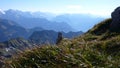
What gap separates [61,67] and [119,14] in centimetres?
2390

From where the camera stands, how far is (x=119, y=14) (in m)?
30.8

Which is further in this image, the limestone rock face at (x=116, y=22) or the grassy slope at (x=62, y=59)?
the limestone rock face at (x=116, y=22)

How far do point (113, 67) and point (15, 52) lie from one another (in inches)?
189

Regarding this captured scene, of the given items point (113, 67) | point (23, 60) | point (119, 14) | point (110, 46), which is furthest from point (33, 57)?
point (119, 14)

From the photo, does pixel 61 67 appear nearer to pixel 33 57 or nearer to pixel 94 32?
pixel 33 57

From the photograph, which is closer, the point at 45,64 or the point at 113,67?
the point at 113,67

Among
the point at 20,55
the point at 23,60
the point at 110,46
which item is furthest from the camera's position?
the point at 110,46

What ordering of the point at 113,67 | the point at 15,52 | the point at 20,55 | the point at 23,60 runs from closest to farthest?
1. the point at 113,67
2. the point at 23,60
3. the point at 20,55
4. the point at 15,52

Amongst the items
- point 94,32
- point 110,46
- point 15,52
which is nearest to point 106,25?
point 94,32

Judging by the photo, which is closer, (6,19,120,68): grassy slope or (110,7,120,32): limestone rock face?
(6,19,120,68): grassy slope

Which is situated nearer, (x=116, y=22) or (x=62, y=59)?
(x=62, y=59)

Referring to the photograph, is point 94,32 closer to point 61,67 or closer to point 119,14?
point 119,14

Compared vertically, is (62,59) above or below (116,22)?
below

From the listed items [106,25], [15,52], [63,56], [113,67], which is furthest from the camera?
[106,25]
